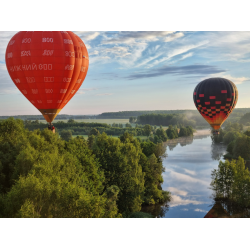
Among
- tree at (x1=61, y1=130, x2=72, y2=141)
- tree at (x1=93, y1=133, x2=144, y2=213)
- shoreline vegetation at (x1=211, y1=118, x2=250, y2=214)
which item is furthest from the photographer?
tree at (x1=61, y1=130, x2=72, y2=141)

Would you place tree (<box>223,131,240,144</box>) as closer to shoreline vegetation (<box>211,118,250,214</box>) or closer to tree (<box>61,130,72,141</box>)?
shoreline vegetation (<box>211,118,250,214</box>)

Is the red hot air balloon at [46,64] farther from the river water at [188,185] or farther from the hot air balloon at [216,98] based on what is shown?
the hot air balloon at [216,98]

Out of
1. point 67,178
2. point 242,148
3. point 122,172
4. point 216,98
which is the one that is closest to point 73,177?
point 67,178

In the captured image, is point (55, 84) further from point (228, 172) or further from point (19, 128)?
point (228, 172)

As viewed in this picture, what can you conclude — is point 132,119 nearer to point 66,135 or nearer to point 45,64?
point 66,135

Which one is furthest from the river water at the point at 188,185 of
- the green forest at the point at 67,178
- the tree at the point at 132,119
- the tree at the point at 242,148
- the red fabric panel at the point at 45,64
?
the tree at the point at 132,119

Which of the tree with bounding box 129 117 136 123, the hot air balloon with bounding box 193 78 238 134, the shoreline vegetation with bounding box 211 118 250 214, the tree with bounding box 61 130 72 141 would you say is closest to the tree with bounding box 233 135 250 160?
the hot air balloon with bounding box 193 78 238 134
